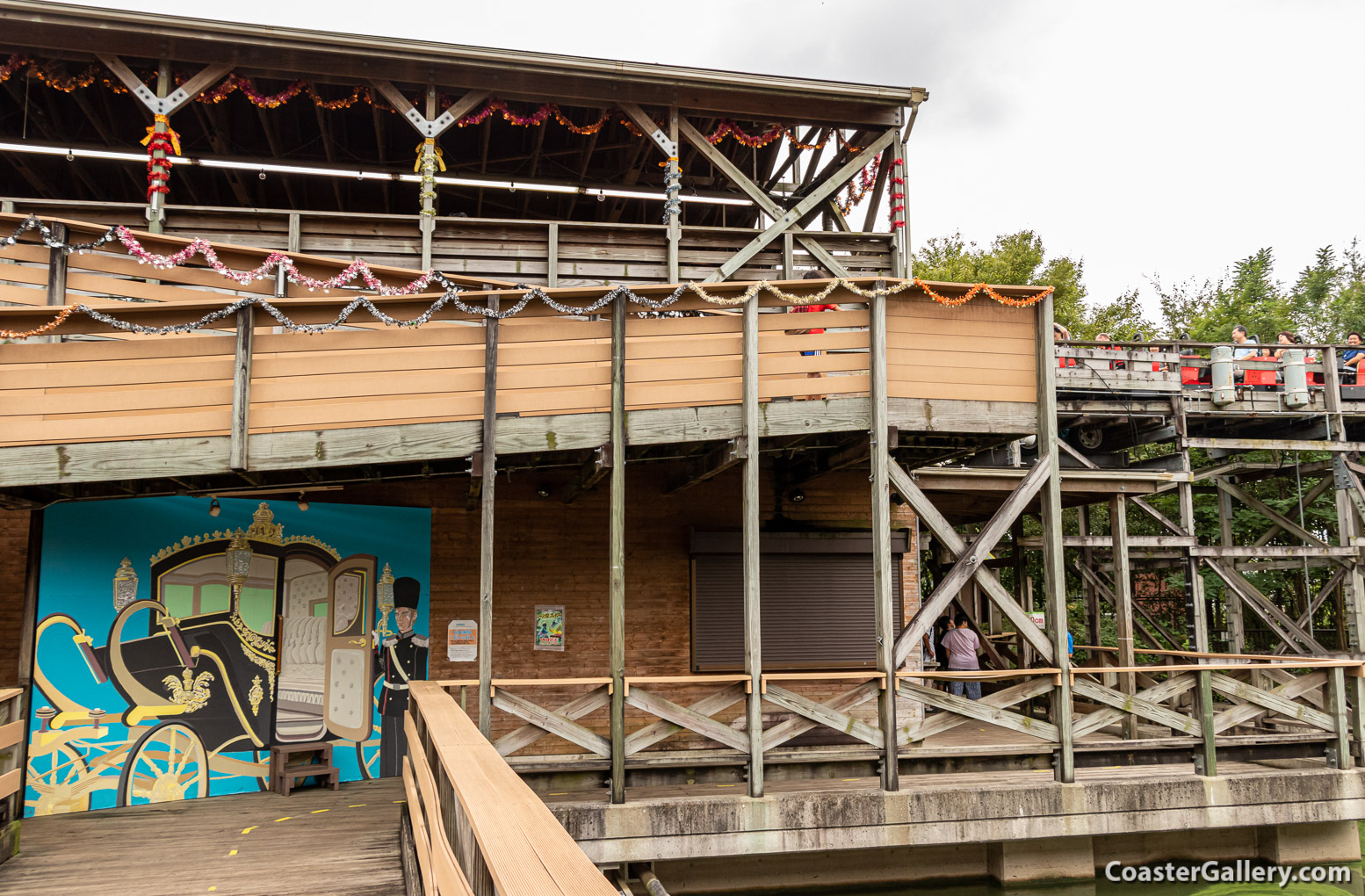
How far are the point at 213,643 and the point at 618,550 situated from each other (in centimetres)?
405

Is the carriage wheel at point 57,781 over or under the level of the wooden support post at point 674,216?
under

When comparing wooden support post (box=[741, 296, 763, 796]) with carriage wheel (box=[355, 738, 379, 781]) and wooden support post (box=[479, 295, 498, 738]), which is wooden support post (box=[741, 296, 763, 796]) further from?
carriage wheel (box=[355, 738, 379, 781])

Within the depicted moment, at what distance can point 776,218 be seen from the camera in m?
10.9

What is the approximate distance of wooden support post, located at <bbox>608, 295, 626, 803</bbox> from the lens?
7301mm

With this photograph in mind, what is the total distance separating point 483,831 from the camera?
8.13 ft

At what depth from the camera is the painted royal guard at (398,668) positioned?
9.27 meters

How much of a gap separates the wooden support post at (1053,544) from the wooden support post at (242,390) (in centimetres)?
643

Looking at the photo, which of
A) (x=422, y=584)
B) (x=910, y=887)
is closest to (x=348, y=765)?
(x=422, y=584)

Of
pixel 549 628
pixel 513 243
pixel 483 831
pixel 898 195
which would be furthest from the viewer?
pixel 898 195

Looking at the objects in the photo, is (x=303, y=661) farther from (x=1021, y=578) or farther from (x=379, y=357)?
(x=1021, y=578)

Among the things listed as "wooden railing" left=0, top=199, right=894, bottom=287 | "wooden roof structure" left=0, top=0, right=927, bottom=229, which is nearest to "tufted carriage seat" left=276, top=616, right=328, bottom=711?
"wooden railing" left=0, top=199, right=894, bottom=287

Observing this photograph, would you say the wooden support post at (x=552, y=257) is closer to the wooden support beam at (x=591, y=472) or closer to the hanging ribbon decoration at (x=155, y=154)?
the wooden support beam at (x=591, y=472)

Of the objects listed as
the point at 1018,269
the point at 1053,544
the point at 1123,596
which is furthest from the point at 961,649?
the point at 1018,269

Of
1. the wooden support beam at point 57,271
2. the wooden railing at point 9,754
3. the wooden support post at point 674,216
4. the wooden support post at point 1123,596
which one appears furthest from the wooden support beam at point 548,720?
the wooden support post at point 1123,596
